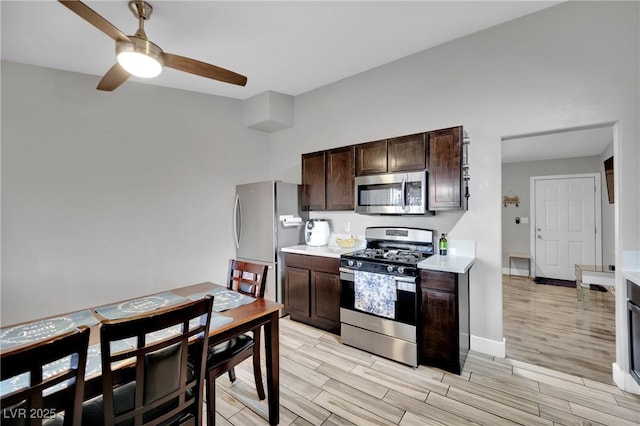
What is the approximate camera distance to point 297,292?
3463 mm

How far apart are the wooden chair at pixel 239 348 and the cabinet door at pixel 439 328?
1.44 m

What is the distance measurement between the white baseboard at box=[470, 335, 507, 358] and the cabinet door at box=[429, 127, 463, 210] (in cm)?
136

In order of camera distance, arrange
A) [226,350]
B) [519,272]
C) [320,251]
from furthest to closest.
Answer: [519,272]
[320,251]
[226,350]

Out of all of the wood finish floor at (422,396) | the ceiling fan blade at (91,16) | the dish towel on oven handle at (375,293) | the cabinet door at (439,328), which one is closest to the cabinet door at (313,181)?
the dish towel on oven handle at (375,293)

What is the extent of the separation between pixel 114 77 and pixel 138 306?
5.62ft

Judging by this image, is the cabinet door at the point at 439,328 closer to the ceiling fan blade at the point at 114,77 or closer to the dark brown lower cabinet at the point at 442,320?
the dark brown lower cabinet at the point at 442,320

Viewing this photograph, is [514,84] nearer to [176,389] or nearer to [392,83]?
[392,83]

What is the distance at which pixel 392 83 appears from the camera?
3383mm

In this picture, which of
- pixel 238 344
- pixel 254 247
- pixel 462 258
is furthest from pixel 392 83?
pixel 238 344

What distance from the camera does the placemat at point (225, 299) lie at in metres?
1.85

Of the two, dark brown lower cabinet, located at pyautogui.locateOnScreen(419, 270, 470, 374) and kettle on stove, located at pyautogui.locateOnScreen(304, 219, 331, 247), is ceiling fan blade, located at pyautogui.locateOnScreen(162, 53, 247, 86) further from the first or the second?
dark brown lower cabinet, located at pyautogui.locateOnScreen(419, 270, 470, 374)

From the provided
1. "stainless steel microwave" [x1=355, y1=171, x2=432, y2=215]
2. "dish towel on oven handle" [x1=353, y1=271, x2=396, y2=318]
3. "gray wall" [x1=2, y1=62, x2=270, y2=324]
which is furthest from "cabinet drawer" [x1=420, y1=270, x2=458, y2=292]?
"gray wall" [x1=2, y1=62, x2=270, y2=324]

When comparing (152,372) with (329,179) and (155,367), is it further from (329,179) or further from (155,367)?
(329,179)

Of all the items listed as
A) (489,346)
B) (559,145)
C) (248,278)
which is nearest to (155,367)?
(248,278)
